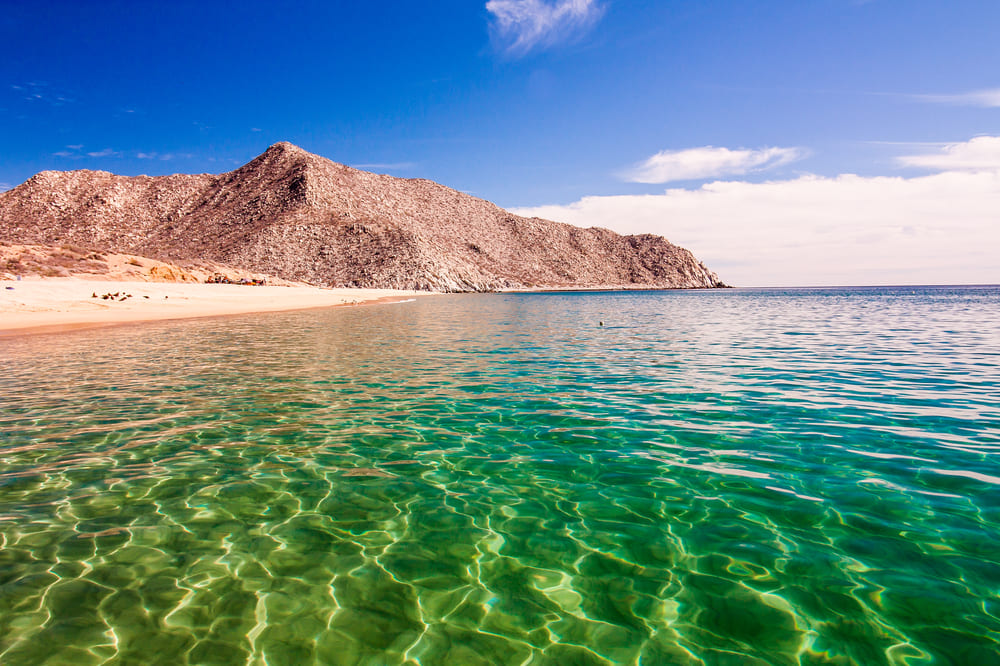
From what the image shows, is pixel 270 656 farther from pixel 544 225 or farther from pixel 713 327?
pixel 544 225

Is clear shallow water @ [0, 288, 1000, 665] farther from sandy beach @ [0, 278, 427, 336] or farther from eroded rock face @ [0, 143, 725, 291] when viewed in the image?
eroded rock face @ [0, 143, 725, 291]

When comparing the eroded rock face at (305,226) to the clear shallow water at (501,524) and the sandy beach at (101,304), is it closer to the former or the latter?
the sandy beach at (101,304)

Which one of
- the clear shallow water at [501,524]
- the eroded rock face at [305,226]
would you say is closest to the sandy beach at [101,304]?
the clear shallow water at [501,524]

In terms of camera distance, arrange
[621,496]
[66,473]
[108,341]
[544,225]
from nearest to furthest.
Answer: [621,496] → [66,473] → [108,341] → [544,225]

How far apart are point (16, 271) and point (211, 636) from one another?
183 feet

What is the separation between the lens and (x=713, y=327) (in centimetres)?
2678

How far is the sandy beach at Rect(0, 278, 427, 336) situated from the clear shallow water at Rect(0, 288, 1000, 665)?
1891 cm

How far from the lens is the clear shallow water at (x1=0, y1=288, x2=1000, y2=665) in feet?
11.7

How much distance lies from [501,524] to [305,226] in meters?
125

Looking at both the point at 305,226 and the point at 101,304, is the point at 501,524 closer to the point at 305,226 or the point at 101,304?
the point at 101,304

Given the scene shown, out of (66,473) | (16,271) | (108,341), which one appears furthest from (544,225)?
(66,473)

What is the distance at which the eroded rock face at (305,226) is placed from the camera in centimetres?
11300

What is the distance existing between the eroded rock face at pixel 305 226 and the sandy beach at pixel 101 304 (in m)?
64.2

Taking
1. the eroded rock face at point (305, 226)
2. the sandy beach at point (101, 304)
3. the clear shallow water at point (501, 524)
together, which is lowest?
the clear shallow water at point (501, 524)
